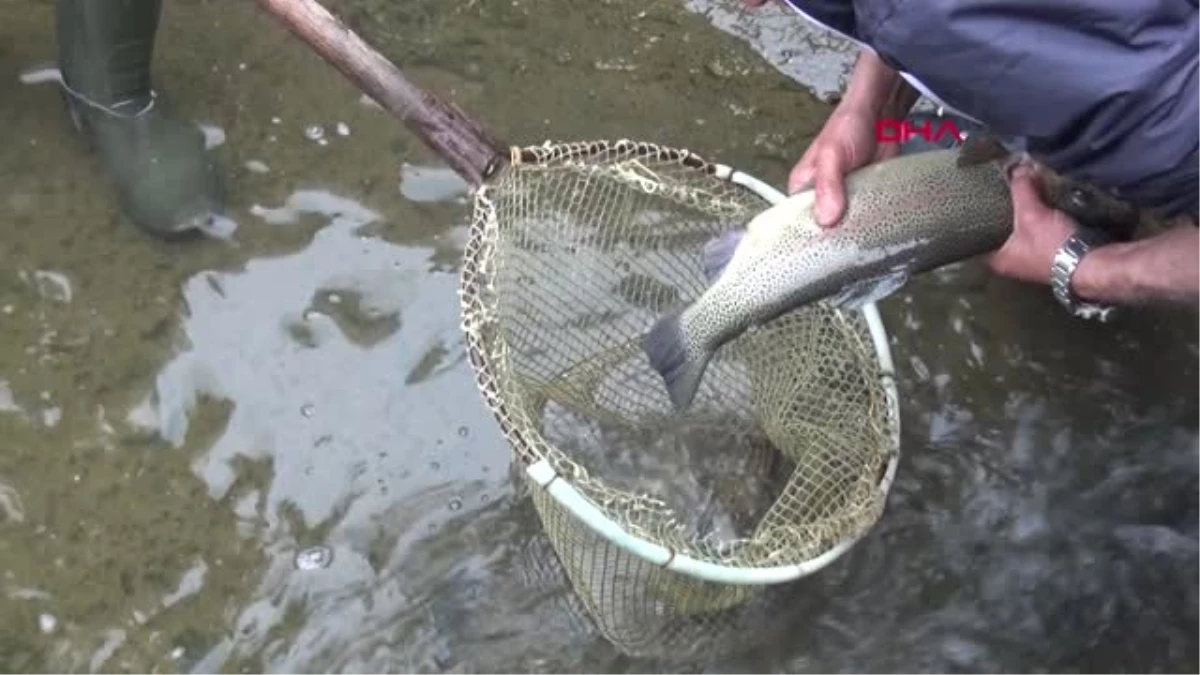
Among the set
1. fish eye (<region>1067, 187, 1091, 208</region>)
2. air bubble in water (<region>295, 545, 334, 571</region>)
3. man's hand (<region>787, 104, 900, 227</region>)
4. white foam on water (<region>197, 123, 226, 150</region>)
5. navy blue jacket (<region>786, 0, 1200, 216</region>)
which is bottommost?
air bubble in water (<region>295, 545, 334, 571</region>)

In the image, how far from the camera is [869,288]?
2.53 meters

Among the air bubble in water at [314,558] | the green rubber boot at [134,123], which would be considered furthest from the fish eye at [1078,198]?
the green rubber boot at [134,123]

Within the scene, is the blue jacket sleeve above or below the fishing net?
above

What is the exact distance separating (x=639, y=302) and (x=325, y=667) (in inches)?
37.9

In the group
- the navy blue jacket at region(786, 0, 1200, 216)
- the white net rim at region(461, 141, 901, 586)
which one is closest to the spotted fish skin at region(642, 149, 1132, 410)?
the navy blue jacket at region(786, 0, 1200, 216)

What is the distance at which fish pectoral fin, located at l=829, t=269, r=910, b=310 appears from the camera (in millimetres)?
2500

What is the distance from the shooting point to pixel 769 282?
2.48 meters

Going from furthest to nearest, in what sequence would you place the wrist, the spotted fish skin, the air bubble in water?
the air bubble in water < the wrist < the spotted fish skin

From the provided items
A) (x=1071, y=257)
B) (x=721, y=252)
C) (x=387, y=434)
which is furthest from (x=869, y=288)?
(x=387, y=434)

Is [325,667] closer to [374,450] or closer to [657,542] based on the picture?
[374,450]

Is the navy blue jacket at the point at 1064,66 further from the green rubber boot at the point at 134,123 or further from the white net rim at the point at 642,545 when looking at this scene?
the green rubber boot at the point at 134,123

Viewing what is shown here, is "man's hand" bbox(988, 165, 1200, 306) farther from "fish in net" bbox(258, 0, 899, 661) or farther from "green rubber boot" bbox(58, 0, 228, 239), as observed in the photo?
"green rubber boot" bbox(58, 0, 228, 239)

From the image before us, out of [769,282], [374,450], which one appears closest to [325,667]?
[374,450]

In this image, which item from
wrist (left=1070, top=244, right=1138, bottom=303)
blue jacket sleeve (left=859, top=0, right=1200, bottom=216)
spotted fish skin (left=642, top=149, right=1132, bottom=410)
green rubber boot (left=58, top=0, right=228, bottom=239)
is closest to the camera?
blue jacket sleeve (left=859, top=0, right=1200, bottom=216)
